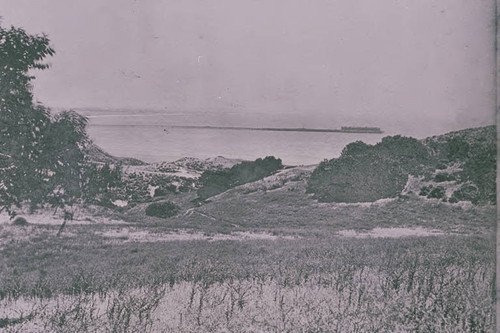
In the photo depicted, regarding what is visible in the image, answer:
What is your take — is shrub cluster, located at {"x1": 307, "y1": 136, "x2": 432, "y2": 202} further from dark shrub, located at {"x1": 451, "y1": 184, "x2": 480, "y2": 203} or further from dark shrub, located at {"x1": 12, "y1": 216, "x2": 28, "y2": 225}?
dark shrub, located at {"x1": 12, "y1": 216, "x2": 28, "y2": 225}

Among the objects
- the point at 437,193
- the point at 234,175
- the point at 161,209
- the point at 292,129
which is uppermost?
the point at 292,129

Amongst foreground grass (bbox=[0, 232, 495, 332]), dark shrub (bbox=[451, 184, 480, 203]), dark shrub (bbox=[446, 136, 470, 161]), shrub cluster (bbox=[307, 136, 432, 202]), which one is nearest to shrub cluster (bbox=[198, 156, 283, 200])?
foreground grass (bbox=[0, 232, 495, 332])

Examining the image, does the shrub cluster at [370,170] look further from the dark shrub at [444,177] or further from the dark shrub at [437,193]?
the dark shrub at [437,193]

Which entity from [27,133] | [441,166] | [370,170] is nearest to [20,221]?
[27,133]

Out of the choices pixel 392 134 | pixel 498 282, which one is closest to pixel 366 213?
pixel 392 134

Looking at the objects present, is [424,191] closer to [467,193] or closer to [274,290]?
[467,193]

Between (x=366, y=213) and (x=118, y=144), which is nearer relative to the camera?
(x=118, y=144)

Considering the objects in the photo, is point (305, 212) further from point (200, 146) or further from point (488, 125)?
point (488, 125)
